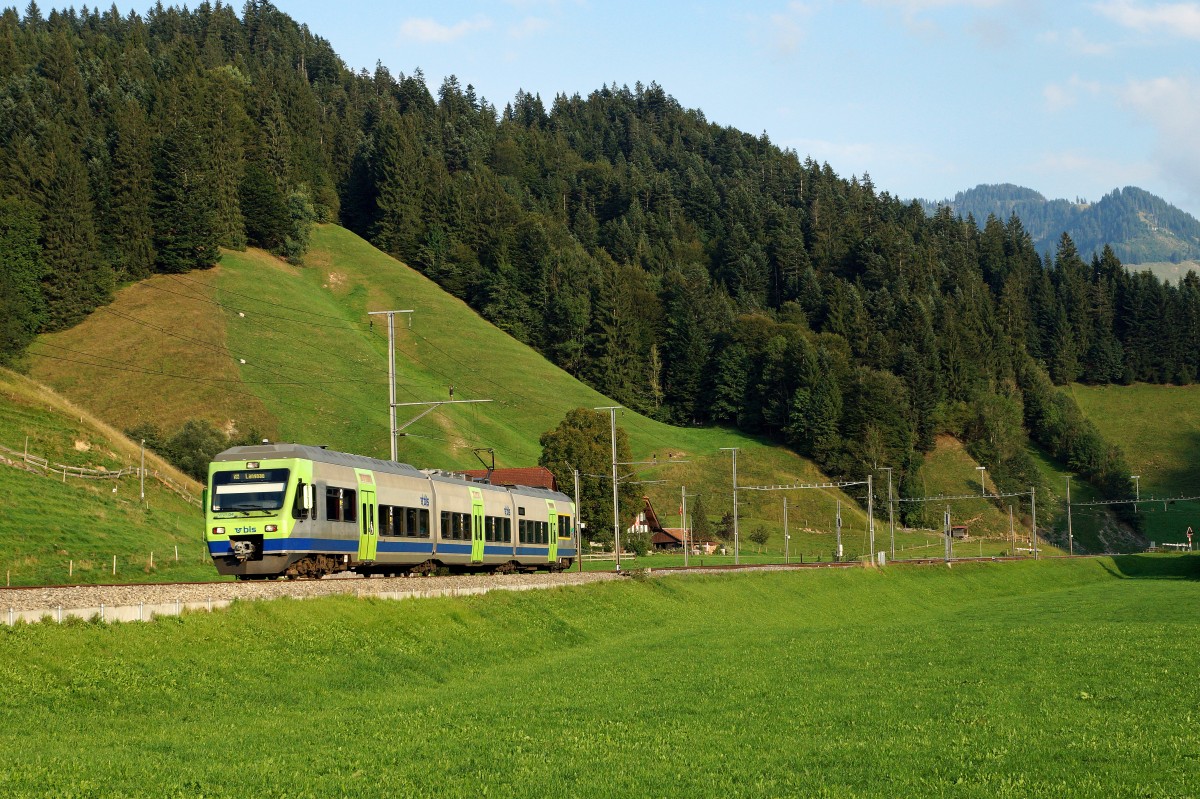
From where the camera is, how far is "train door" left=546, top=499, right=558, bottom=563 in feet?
221

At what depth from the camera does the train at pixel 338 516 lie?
1479 inches

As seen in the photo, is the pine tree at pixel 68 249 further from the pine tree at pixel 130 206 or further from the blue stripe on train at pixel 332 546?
the blue stripe on train at pixel 332 546

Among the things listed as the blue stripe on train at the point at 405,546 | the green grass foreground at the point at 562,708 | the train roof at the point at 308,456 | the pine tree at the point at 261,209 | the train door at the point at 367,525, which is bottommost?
the green grass foreground at the point at 562,708

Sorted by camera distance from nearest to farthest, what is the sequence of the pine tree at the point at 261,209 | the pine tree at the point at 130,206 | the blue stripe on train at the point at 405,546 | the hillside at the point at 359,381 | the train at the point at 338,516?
the train at the point at 338,516, the blue stripe on train at the point at 405,546, the hillside at the point at 359,381, the pine tree at the point at 130,206, the pine tree at the point at 261,209

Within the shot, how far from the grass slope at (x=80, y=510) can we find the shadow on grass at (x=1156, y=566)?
76.9 m

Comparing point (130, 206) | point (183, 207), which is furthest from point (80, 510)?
point (183, 207)

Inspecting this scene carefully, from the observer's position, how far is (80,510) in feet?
209

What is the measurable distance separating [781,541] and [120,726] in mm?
127292

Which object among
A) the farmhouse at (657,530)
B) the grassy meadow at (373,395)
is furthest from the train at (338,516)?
the farmhouse at (657,530)

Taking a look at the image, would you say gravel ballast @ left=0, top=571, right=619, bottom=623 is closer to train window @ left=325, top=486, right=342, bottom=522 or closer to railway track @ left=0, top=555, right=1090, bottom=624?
railway track @ left=0, top=555, right=1090, bottom=624

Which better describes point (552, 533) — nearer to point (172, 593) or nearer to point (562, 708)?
point (172, 593)

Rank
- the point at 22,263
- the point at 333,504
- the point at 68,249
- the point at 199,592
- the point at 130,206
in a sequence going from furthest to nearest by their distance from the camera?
the point at 130,206 → the point at 68,249 → the point at 22,263 → the point at 333,504 → the point at 199,592

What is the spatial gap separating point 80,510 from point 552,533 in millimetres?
23641

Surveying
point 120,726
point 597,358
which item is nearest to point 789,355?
point 597,358
